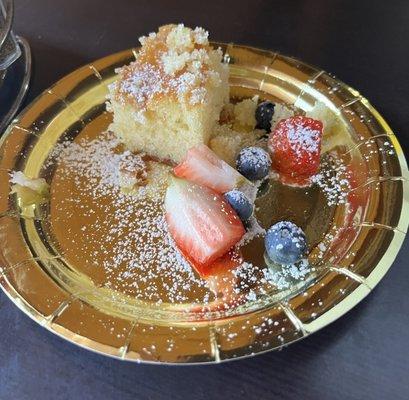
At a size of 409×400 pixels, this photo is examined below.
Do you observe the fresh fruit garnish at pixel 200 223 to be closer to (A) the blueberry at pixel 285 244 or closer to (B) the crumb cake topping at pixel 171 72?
(A) the blueberry at pixel 285 244

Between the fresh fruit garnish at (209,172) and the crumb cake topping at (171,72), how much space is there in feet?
0.41

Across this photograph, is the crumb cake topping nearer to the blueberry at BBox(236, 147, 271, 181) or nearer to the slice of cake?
the slice of cake

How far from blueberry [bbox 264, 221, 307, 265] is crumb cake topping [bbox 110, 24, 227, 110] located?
1.15ft

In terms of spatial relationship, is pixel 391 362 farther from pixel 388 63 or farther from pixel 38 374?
pixel 388 63

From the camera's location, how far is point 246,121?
1.46 m

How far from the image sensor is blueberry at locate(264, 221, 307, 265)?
1.14m

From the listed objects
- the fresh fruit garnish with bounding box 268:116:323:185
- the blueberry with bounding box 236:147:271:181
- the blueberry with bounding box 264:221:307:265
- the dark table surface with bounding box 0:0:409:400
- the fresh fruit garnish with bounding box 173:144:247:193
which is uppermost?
the fresh fruit garnish with bounding box 268:116:323:185

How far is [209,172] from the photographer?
1.27 m

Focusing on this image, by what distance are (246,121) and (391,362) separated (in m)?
0.69

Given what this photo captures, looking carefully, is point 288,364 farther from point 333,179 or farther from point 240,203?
point 333,179

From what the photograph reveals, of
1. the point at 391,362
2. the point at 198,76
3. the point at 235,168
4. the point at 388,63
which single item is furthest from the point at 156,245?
the point at 388,63

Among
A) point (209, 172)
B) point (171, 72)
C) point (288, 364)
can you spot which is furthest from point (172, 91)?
point (288, 364)

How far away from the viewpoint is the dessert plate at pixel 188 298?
103cm

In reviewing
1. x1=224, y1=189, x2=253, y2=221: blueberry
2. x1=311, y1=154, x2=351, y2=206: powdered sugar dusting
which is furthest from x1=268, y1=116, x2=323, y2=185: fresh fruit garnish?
x1=224, y1=189, x2=253, y2=221: blueberry
